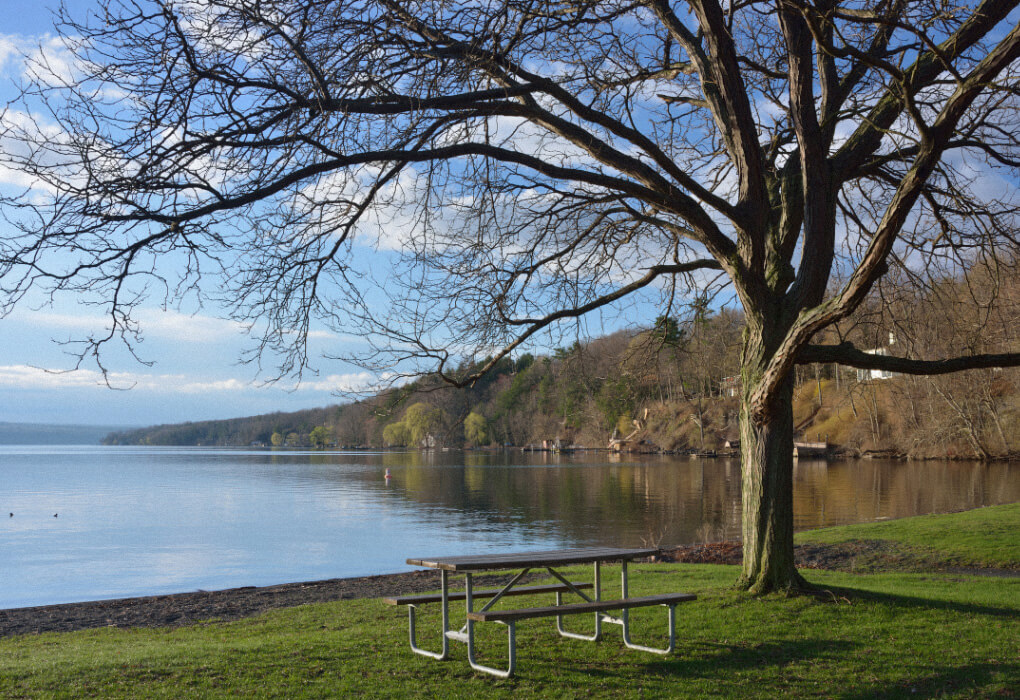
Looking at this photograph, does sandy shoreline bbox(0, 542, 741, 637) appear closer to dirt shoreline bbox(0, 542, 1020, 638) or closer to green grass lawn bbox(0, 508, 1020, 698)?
dirt shoreline bbox(0, 542, 1020, 638)

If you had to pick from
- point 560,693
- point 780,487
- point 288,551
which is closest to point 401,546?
point 288,551

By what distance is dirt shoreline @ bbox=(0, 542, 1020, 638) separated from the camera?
1297 centimetres

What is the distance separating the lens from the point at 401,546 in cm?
A: 2406

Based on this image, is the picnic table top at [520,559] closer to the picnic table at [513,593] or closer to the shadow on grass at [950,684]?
the picnic table at [513,593]

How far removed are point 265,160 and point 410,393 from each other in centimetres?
274

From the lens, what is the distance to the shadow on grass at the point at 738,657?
654 centimetres

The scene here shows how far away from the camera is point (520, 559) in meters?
6.85

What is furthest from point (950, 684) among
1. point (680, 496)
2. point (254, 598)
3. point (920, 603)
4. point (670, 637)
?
point (680, 496)

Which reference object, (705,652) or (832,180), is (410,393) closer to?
(705,652)

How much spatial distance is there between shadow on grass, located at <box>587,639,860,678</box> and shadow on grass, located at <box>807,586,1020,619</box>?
1.71 meters

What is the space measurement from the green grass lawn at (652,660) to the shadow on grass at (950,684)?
0.05 ft

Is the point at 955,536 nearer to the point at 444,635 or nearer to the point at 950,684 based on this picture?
the point at 950,684

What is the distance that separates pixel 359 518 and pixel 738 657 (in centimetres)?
2685

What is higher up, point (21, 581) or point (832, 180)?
point (832, 180)
